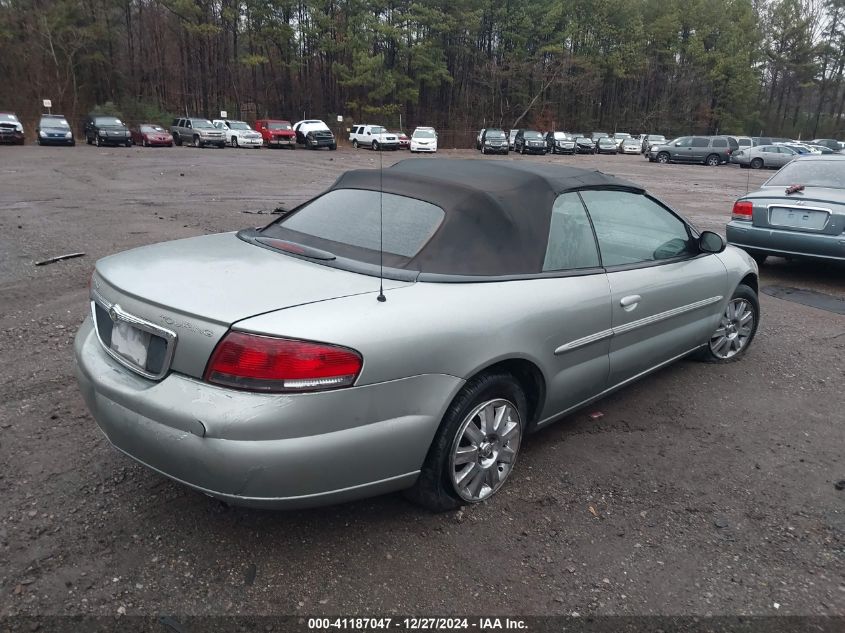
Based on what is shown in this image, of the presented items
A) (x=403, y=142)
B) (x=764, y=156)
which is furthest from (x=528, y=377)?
(x=403, y=142)

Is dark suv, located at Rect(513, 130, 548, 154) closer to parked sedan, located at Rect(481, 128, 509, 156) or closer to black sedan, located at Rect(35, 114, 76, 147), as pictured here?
parked sedan, located at Rect(481, 128, 509, 156)

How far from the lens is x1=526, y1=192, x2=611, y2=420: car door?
3.20 meters

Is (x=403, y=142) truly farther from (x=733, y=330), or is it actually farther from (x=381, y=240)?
(x=381, y=240)

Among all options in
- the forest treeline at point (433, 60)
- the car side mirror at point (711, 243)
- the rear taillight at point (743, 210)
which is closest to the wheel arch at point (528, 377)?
the car side mirror at point (711, 243)

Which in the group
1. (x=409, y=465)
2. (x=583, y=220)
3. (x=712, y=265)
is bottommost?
(x=409, y=465)

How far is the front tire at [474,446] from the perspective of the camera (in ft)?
9.25


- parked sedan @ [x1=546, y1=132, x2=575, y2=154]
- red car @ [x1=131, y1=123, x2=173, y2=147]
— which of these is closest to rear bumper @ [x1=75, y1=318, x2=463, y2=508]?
red car @ [x1=131, y1=123, x2=173, y2=147]

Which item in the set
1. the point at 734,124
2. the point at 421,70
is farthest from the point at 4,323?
the point at 734,124

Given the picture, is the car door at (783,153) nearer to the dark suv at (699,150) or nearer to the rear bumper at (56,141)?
the dark suv at (699,150)

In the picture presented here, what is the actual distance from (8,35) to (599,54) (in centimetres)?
5217

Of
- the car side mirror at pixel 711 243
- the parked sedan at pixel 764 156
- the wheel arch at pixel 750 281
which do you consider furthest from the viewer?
the parked sedan at pixel 764 156

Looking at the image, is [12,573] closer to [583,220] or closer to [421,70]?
[583,220]

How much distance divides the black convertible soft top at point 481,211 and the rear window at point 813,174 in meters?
5.60

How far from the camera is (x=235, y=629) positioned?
2.29 meters
